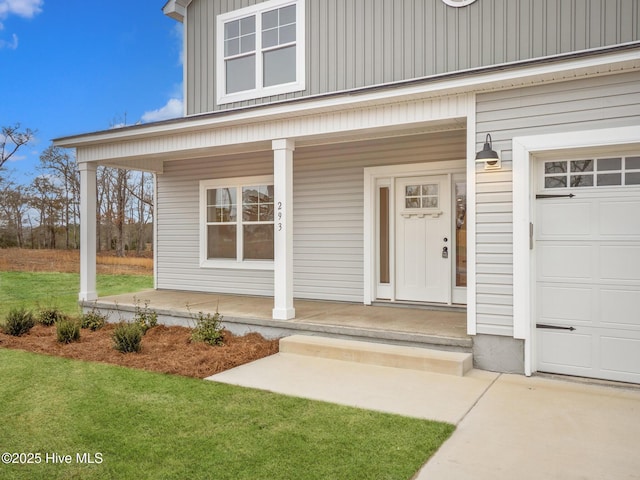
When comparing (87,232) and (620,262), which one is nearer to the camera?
(620,262)

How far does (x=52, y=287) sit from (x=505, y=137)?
13227 millimetres

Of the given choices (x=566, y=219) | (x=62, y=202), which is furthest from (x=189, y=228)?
(x=62, y=202)

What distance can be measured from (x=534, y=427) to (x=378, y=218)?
451 centimetres

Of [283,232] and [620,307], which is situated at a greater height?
[283,232]

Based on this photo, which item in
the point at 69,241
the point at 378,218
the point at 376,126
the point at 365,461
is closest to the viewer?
the point at 365,461

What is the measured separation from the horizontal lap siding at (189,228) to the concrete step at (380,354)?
3.10 metres

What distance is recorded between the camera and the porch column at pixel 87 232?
8461 mm

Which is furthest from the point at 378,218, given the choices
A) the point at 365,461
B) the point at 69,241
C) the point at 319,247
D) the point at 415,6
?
the point at 69,241

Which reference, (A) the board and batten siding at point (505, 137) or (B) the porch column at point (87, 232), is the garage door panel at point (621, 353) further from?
(B) the porch column at point (87, 232)

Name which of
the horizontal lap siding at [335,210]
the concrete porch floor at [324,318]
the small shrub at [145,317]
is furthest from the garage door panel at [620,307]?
the small shrub at [145,317]

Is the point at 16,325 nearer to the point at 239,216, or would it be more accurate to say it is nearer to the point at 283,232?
the point at 239,216

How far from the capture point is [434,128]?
6.46 metres

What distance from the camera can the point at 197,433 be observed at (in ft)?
11.7

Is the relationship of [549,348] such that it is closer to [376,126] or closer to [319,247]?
[376,126]
